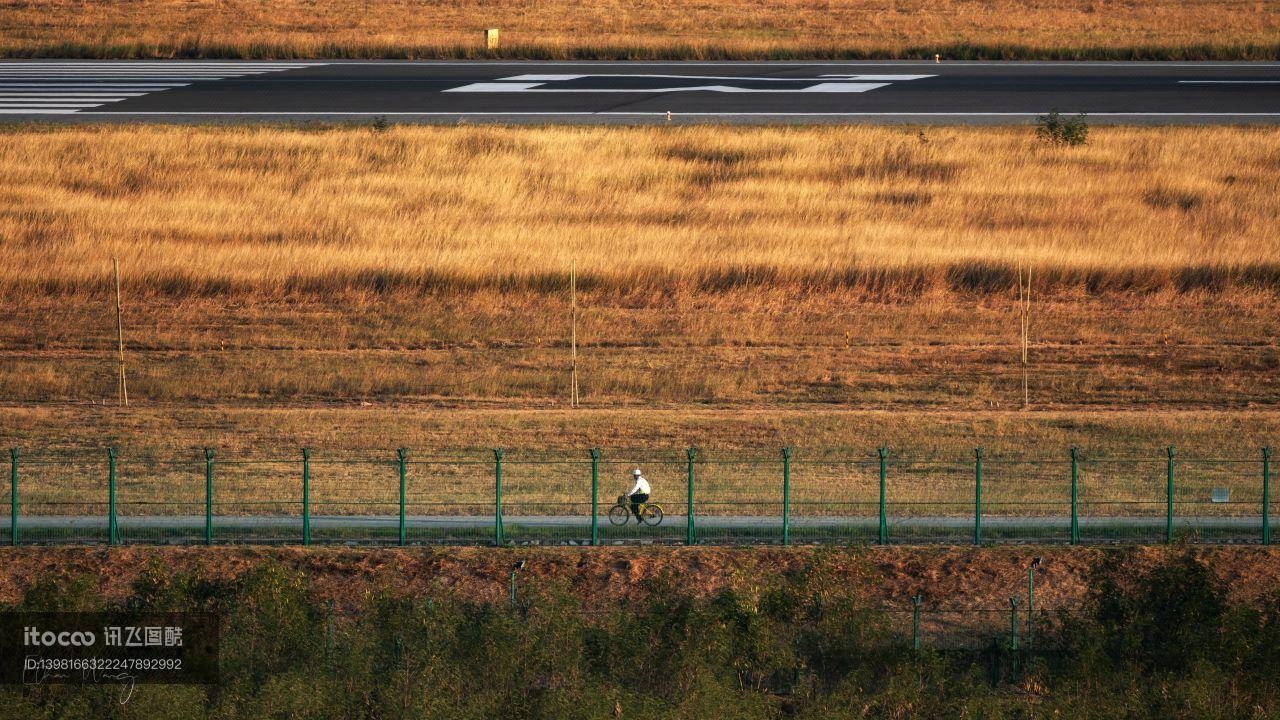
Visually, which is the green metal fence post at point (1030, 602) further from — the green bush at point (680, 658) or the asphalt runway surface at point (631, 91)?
the asphalt runway surface at point (631, 91)

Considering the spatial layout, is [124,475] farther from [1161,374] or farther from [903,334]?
[1161,374]

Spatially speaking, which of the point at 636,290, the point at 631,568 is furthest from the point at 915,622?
the point at 636,290

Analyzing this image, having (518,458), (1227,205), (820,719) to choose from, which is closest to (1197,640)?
(820,719)

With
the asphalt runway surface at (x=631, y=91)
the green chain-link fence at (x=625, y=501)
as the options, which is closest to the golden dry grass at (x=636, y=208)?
the asphalt runway surface at (x=631, y=91)

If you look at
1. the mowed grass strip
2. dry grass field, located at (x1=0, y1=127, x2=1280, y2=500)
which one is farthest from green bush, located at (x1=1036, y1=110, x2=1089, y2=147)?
the mowed grass strip

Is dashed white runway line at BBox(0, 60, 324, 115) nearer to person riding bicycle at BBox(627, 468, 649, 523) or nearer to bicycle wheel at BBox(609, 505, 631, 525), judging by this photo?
bicycle wheel at BBox(609, 505, 631, 525)
